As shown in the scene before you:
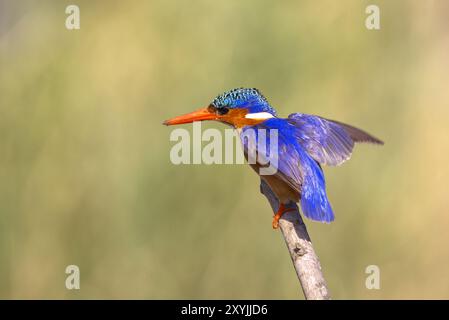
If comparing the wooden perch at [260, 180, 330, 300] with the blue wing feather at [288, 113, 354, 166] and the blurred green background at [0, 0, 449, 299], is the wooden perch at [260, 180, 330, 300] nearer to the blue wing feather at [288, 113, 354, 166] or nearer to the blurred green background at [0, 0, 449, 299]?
the blue wing feather at [288, 113, 354, 166]

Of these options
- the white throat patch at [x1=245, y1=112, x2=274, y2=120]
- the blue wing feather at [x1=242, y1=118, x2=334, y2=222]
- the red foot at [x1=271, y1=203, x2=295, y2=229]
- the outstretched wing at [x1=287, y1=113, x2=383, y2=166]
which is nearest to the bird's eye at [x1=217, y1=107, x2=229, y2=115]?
the white throat patch at [x1=245, y1=112, x2=274, y2=120]

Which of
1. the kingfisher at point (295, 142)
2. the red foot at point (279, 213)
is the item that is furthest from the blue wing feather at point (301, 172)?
the red foot at point (279, 213)

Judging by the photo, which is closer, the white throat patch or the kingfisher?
the kingfisher

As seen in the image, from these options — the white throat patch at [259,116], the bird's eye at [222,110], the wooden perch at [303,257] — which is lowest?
the wooden perch at [303,257]

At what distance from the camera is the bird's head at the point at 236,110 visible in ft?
12.9

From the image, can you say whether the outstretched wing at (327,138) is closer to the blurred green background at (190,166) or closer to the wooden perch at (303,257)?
the wooden perch at (303,257)

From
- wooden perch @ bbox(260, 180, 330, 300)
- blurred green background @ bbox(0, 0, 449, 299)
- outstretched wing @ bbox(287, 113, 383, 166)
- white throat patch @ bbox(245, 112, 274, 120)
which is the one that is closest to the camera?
wooden perch @ bbox(260, 180, 330, 300)

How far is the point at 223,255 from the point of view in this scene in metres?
4.29

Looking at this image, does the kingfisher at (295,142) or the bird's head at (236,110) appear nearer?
the kingfisher at (295,142)

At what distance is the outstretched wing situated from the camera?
375cm

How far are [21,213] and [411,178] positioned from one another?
211 cm

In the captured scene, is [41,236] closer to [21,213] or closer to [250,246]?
→ [21,213]

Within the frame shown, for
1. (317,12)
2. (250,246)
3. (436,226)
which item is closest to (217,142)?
(250,246)

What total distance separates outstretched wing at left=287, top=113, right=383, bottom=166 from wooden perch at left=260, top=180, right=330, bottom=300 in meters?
0.30
